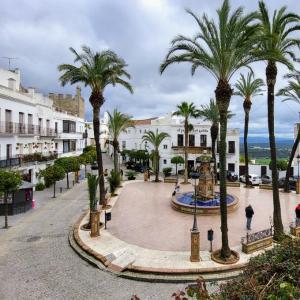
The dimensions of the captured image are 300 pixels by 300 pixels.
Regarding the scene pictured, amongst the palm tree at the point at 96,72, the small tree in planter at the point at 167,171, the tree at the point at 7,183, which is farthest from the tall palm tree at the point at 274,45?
the small tree in planter at the point at 167,171

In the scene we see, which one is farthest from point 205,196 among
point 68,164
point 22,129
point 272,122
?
point 22,129

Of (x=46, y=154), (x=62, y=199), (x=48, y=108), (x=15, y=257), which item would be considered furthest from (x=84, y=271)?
(x=48, y=108)

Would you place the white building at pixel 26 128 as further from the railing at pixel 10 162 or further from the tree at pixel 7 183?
the tree at pixel 7 183

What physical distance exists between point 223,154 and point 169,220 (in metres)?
7.90

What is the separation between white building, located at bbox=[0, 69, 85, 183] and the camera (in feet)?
86.7

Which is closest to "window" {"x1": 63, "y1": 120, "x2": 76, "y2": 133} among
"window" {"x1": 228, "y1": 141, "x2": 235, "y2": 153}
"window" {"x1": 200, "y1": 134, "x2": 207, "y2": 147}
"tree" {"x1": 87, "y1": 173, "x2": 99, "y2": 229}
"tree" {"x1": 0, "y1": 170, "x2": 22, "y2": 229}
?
"window" {"x1": 200, "y1": 134, "x2": 207, "y2": 147}

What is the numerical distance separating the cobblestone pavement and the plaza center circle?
3065 mm

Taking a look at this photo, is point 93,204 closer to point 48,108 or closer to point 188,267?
point 188,267

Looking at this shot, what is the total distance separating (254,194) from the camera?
26938 mm

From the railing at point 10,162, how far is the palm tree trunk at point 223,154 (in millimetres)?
20632

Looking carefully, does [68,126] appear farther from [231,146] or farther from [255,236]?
[255,236]

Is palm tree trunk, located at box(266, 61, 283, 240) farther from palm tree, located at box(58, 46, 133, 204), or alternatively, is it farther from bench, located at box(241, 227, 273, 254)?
palm tree, located at box(58, 46, 133, 204)

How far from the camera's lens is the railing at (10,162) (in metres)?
25.1

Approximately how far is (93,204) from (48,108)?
81.5ft
